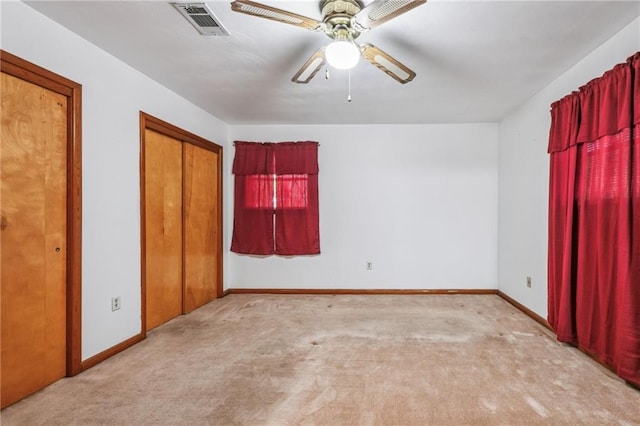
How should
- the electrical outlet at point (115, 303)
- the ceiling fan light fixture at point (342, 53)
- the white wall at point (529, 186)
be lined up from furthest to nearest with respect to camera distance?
the white wall at point (529, 186) < the electrical outlet at point (115, 303) < the ceiling fan light fixture at point (342, 53)

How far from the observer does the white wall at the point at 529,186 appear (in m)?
2.73

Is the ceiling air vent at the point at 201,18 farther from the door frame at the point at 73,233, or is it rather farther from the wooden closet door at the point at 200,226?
the wooden closet door at the point at 200,226

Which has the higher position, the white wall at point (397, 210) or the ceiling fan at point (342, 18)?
the ceiling fan at point (342, 18)

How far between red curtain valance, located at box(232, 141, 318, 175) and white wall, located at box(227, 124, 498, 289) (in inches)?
7.3

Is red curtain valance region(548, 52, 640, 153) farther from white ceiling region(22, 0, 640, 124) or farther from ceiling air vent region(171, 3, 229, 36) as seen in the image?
ceiling air vent region(171, 3, 229, 36)

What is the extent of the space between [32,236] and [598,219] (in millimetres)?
3838

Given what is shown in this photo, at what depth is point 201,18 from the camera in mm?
1919

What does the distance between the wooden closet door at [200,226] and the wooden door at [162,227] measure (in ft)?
0.33

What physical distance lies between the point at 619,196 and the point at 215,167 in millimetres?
4010

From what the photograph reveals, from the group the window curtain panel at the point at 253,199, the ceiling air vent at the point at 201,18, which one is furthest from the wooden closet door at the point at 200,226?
the ceiling air vent at the point at 201,18

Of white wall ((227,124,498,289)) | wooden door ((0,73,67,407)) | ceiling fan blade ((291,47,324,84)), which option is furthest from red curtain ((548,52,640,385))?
wooden door ((0,73,67,407))

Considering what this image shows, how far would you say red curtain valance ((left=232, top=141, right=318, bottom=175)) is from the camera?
14.1ft

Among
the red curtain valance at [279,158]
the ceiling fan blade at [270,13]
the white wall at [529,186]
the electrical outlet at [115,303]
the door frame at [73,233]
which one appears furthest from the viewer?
the red curtain valance at [279,158]

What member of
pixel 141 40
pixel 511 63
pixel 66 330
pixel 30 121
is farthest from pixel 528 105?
pixel 66 330
